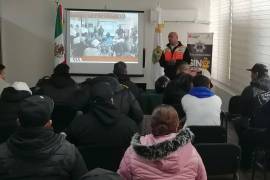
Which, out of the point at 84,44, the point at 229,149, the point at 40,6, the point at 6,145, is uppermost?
the point at 40,6

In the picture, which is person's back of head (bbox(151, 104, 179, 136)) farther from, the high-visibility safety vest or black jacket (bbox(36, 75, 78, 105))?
the high-visibility safety vest

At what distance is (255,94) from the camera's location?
461cm

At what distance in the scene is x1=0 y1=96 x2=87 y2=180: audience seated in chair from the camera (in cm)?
207

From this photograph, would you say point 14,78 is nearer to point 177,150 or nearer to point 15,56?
point 15,56

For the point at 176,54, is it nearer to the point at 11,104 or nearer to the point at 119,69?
the point at 119,69

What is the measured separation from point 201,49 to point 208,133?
458cm

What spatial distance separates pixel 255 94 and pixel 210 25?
4.47 m

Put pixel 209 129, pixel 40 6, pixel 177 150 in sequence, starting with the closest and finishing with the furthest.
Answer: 1. pixel 177 150
2. pixel 209 129
3. pixel 40 6

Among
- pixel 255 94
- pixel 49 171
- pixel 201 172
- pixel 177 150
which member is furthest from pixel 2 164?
pixel 255 94

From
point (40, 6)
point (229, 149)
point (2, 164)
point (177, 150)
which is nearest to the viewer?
point (2, 164)

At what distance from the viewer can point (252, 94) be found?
4637 millimetres

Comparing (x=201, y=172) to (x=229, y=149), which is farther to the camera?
(x=229, y=149)

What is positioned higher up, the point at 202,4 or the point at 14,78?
the point at 202,4

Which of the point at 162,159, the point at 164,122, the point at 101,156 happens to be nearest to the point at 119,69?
the point at 101,156
